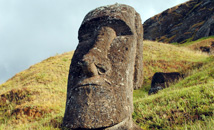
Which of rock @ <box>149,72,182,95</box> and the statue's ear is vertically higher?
the statue's ear

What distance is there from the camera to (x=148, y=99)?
6562 mm

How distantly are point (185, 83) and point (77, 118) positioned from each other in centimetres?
623

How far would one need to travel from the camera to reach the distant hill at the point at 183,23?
28352 mm

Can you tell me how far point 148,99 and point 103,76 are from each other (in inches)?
130

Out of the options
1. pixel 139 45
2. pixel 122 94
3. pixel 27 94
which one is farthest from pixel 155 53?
pixel 122 94

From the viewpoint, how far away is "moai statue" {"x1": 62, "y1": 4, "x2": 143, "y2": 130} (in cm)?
338

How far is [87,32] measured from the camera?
17.1ft

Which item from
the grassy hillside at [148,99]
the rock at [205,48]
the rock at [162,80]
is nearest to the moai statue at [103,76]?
the grassy hillside at [148,99]

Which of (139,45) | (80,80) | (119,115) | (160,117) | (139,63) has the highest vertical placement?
(139,45)

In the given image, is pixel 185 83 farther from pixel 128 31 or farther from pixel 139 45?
pixel 128 31

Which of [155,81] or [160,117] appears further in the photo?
[155,81]

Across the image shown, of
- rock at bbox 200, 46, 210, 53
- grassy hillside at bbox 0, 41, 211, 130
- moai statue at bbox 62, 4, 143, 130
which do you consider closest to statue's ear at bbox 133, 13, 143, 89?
grassy hillside at bbox 0, 41, 211, 130

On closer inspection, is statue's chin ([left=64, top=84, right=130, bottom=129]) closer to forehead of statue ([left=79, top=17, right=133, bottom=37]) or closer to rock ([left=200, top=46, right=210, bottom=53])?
forehead of statue ([left=79, top=17, right=133, bottom=37])

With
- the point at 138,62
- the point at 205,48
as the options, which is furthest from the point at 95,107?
the point at 205,48
